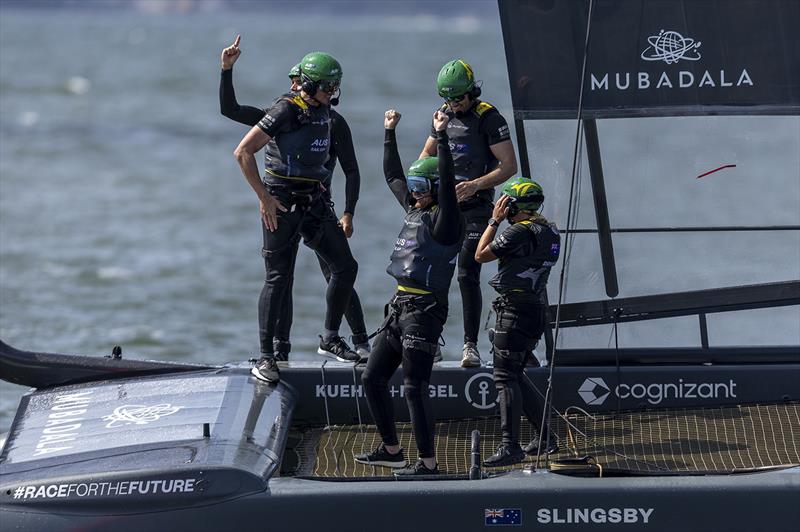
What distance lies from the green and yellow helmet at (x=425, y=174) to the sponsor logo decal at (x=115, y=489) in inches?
81.0

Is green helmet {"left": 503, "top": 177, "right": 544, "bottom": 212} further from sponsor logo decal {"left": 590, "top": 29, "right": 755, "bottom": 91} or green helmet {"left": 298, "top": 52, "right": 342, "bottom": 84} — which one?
green helmet {"left": 298, "top": 52, "right": 342, "bottom": 84}

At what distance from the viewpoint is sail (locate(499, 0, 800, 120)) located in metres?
9.59

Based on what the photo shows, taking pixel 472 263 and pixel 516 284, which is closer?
pixel 516 284

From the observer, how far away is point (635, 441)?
9.23m

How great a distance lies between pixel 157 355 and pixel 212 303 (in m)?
3.55

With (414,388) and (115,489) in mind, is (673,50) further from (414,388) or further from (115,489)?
(115,489)

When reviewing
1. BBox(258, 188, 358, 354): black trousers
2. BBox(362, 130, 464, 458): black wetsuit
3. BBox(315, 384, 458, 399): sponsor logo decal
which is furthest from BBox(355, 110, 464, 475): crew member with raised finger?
BBox(315, 384, 458, 399): sponsor logo decal

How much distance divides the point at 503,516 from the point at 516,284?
1.55 meters

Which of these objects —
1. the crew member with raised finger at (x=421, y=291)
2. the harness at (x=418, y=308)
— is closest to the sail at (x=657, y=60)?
the crew member with raised finger at (x=421, y=291)

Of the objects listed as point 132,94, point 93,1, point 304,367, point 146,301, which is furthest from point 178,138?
point 93,1

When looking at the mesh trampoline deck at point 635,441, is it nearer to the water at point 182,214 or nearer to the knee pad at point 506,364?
the knee pad at point 506,364

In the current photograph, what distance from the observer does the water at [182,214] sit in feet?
33.2

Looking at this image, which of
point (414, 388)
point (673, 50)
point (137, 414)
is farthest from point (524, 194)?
point (137, 414)

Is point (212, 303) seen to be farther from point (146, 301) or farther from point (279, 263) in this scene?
point (279, 263)
